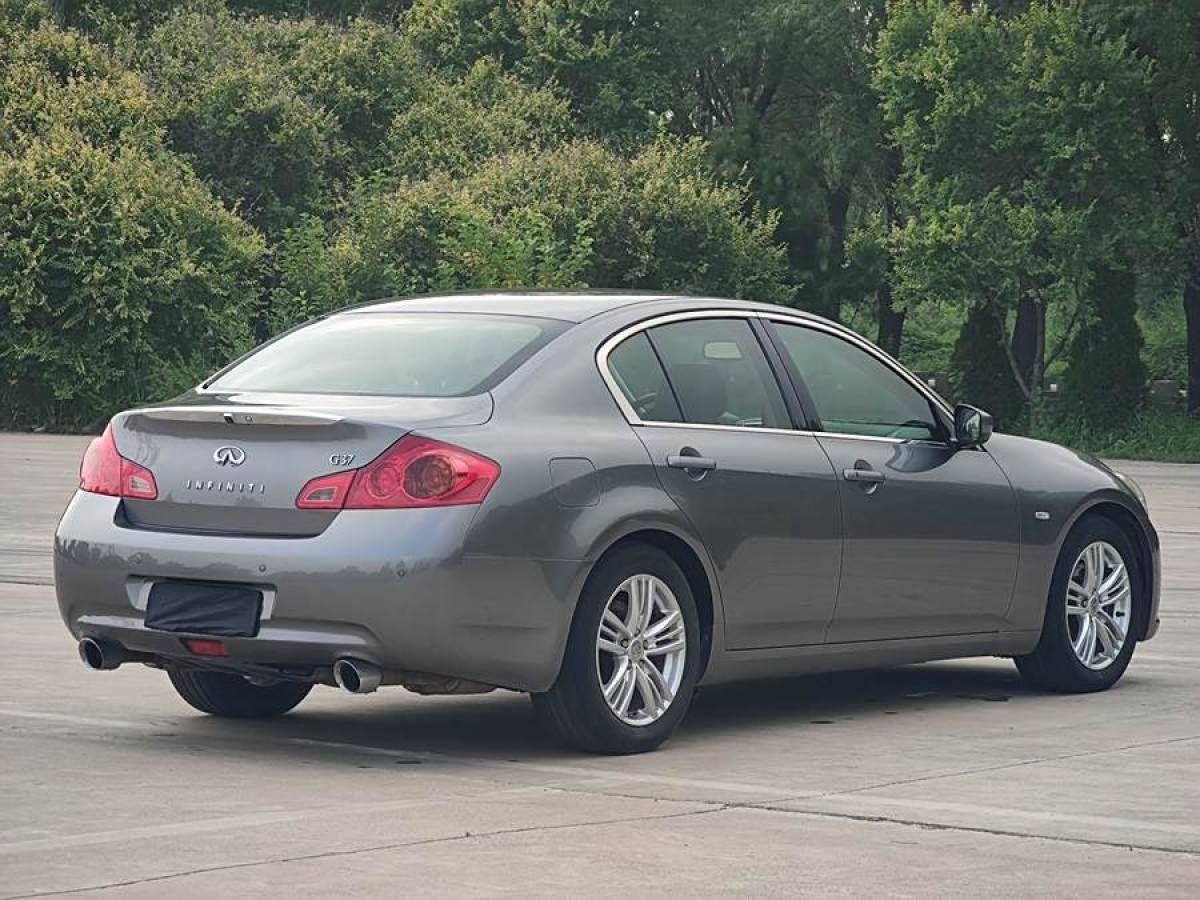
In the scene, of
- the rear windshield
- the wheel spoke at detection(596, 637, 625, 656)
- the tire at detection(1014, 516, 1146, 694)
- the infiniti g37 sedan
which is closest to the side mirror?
the infiniti g37 sedan

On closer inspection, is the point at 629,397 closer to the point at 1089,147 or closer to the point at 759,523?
the point at 759,523

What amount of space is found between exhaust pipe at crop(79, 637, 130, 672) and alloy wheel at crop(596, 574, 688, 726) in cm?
163

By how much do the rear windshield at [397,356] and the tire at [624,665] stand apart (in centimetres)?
78

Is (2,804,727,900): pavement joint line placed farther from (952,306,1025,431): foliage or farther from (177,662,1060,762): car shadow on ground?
(952,306,1025,431): foliage

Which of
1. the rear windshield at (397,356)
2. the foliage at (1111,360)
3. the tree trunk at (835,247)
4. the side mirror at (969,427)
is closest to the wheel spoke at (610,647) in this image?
the rear windshield at (397,356)

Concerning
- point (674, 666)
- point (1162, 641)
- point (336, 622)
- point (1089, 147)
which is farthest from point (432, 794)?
point (1089, 147)

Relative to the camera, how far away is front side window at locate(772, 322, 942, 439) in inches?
383

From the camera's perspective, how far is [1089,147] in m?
40.4

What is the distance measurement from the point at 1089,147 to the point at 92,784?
34.5 meters

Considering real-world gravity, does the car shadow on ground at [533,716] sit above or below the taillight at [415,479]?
below

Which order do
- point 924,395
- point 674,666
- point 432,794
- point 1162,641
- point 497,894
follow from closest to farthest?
1. point 497,894
2. point 432,794
3. point 674,666
4. point 924,395
5. point 1162,641

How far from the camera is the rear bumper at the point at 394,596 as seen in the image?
317 inches

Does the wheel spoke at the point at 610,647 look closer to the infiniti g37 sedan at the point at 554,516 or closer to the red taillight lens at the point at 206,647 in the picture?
the infiniti g37 sedan at the point at 554,516

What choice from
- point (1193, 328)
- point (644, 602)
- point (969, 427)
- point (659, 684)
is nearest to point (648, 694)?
point (659, 684)
